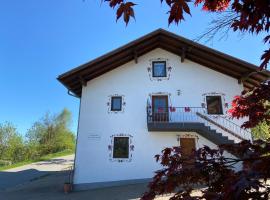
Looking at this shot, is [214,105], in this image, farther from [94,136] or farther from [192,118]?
[94,136]

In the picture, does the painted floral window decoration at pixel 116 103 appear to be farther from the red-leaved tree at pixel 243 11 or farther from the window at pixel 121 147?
the red-leaved tree at pixel 243 11

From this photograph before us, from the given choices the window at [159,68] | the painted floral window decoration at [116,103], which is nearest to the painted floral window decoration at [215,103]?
the window at [159,68]

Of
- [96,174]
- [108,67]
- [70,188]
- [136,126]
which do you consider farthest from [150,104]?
[70,188]


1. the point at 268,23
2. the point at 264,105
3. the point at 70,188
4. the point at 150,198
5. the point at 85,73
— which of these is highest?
the point at 85,73

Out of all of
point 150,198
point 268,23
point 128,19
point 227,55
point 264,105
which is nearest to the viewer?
point 268,23

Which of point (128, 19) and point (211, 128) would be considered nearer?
point (128, 19)

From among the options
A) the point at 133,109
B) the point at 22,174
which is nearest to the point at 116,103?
the point at 133,109

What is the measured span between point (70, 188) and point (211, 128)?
7244 millimetres

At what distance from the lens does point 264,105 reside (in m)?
3.27

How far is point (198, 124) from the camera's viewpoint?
1092 centimetres

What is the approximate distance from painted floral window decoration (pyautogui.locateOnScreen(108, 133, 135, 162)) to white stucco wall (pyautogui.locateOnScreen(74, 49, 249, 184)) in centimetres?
18

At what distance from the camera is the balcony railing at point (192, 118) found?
11461 millimetres

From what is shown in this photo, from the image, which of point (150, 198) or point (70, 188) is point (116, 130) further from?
point (150, 198)

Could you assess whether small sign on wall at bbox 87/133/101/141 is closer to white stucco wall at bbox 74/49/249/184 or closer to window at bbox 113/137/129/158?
white stucco wall at bbox 74/49/249/184
